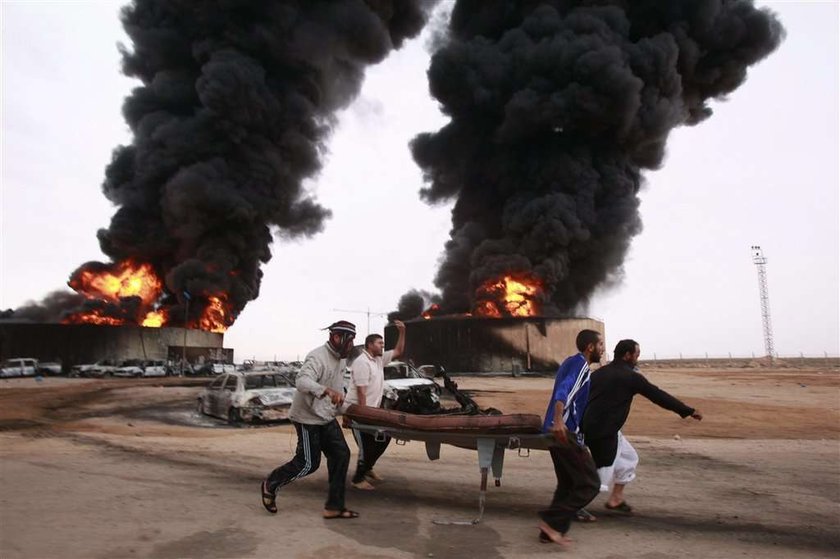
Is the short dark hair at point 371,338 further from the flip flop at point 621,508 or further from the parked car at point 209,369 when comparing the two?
the parked car at point 209,369

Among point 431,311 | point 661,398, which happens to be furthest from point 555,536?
point 431,311

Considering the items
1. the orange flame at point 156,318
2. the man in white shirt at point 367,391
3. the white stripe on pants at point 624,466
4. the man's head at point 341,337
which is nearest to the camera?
the man's head at point 341,337

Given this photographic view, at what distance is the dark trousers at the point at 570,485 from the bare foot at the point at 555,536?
0.09 ft

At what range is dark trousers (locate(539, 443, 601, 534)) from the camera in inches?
168

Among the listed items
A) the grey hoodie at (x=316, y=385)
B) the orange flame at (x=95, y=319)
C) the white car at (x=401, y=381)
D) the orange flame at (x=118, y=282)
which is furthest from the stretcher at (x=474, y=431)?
the orange flame at (x=118, y=282)

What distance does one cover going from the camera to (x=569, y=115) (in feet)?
135

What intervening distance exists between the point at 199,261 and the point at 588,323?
1110 inches

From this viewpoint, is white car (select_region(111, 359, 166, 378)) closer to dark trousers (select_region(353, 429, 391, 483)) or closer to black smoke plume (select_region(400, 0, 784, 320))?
black smoke plume (select_region(400, 0, 784, 320))

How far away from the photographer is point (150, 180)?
4612 centimetres

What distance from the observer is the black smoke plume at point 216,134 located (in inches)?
1759

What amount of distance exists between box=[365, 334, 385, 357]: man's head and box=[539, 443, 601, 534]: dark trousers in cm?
225

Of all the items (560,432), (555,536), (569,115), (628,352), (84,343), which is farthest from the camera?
(84,343)

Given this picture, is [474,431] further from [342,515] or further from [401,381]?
[401,381]

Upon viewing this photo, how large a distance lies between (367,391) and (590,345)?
2.49 meters
